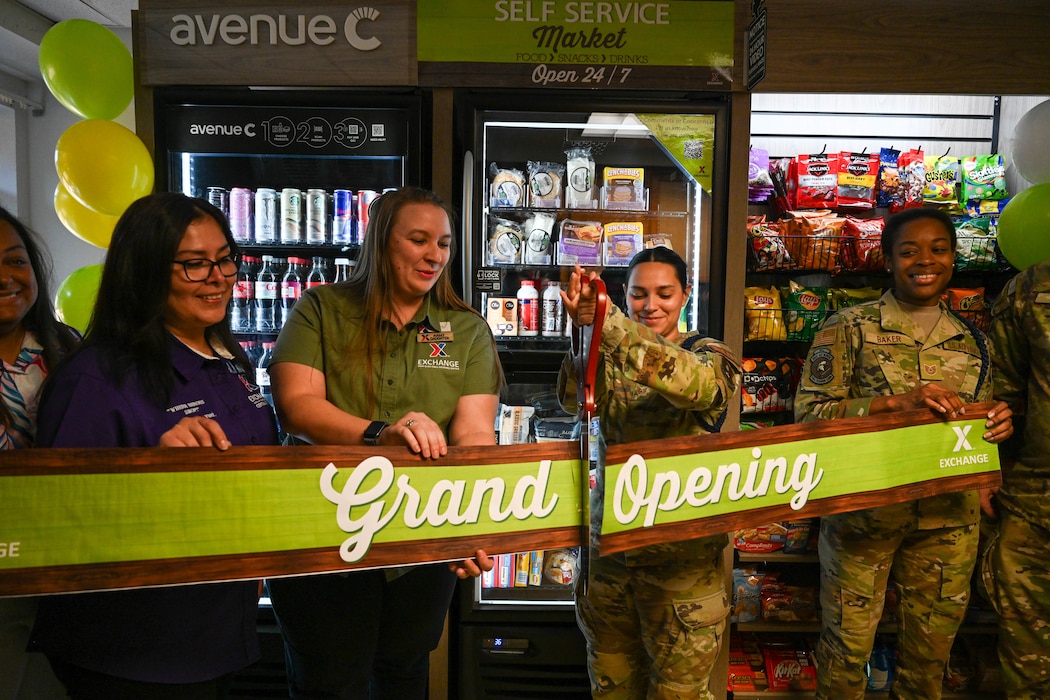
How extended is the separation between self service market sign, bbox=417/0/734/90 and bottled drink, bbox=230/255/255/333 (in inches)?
43.7

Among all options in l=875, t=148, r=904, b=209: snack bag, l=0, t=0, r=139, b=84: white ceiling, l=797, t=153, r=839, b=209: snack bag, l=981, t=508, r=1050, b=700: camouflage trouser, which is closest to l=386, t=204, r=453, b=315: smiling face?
l=797, t=153, r=839, b=209: snack bag

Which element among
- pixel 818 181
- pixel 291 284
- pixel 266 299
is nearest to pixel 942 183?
pixel 818 181

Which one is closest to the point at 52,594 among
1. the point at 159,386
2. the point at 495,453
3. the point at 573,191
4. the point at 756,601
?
the point at 159,386

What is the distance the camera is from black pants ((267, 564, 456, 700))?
5.24 ft

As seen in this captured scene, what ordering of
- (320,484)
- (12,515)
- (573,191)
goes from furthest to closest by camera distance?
(573,191) → (320,484) → (12,515)

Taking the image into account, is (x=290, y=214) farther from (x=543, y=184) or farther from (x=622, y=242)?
(x=622, y=242)

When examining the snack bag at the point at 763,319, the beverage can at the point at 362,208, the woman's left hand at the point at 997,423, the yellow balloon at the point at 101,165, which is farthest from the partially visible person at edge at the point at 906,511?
the yellow balloon at the point at 101,165

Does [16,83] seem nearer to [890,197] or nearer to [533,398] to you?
[533,398]

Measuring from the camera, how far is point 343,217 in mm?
2711

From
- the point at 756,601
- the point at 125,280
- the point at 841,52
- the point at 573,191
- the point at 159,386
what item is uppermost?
the point at 841,52

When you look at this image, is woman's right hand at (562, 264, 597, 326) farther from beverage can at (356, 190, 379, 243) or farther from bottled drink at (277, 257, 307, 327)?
bottled drink at (277, 257, 307, 327)

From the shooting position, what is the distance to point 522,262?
2879mm

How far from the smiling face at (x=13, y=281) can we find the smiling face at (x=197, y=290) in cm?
36

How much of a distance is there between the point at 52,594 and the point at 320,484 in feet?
1.63
